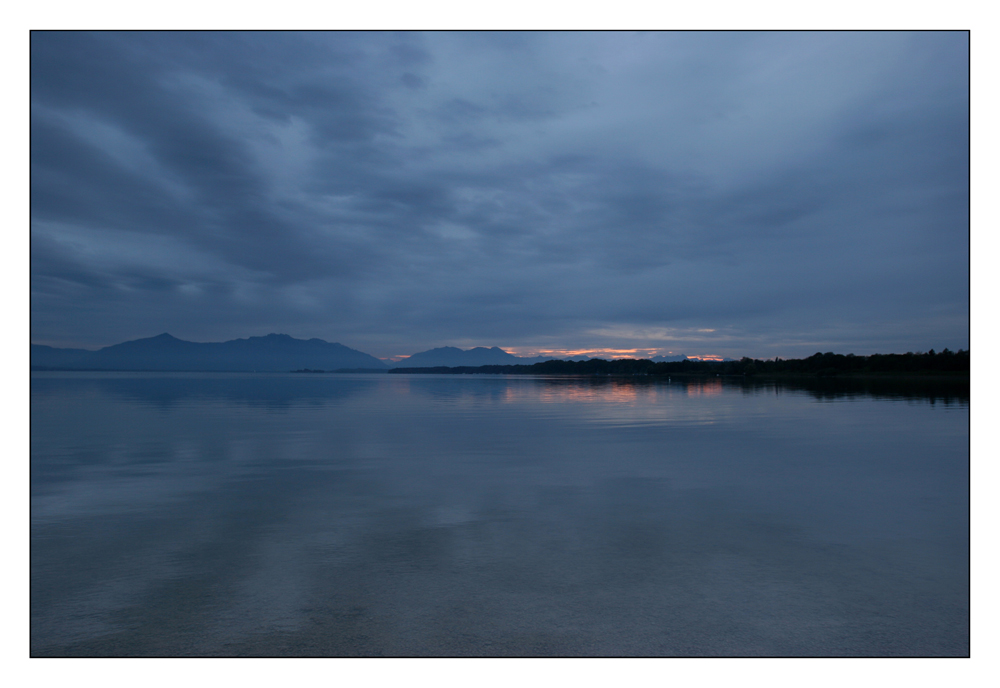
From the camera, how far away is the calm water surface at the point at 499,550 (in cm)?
757

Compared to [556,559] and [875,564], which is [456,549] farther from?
[875,564]

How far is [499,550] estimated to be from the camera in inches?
424

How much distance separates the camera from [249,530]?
1216 centimetres

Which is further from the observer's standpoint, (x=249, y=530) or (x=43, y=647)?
(x=249, y=530)

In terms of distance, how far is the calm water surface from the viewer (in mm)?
7574

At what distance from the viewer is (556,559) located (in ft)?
33.6
